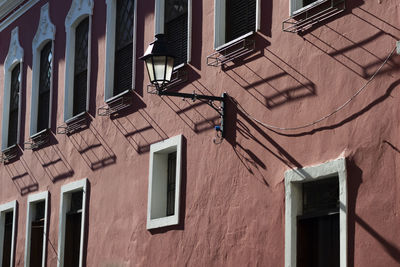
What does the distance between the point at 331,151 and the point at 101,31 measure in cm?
774

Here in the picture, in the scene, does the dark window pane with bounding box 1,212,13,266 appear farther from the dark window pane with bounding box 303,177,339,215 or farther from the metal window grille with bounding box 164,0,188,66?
the dark window pane with bounding box 303,177,339,215

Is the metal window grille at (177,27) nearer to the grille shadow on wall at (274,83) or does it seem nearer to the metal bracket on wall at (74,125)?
the grille shadow on wall at (274,83)

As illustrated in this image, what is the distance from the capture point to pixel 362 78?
37.6 ft

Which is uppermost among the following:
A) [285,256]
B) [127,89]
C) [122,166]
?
[127,89]

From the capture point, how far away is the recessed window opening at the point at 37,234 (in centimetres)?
2072

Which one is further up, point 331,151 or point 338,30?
point 338,30

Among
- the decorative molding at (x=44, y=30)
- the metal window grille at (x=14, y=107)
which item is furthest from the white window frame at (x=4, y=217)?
the decorative molding at (x=44, y=30)

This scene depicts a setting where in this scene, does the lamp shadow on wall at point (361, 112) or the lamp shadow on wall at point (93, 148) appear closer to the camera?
the lamp shadow on wall at point (361, 112)

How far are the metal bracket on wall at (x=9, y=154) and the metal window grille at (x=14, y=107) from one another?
28 centimetres

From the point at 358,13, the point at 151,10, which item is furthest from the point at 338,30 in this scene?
the point at 151,10

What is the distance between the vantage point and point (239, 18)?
1427 cm

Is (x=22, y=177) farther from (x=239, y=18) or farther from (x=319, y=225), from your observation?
(x=319, y=225)

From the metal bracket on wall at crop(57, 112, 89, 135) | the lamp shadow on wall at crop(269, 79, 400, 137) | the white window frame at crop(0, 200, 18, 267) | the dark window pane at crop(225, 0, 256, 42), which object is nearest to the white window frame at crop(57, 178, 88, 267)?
the metal bracket on wall at crop(57, 112, 89, 135)

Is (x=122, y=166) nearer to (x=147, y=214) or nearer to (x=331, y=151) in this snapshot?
(x=147, y=214)
